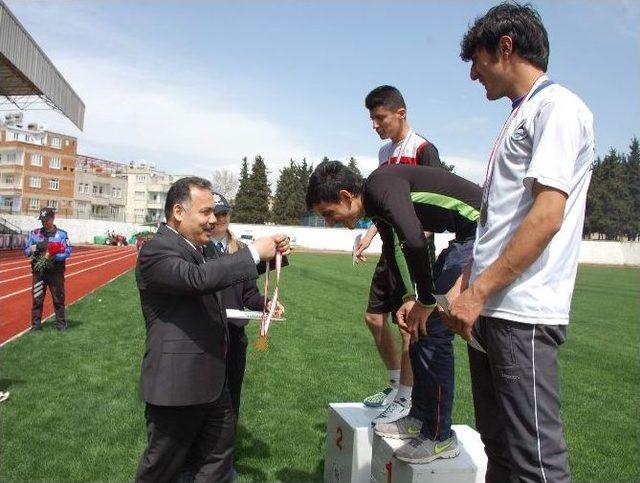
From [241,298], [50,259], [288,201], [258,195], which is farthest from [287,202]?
[241,298]

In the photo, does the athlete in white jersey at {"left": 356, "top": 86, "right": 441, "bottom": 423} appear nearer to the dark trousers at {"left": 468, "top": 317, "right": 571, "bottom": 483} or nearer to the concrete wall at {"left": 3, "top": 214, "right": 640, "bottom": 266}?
the dark trousers at {"left": 468, "top": 317, "right": 571, "bottom": 483}

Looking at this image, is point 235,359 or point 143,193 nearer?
point 235,359

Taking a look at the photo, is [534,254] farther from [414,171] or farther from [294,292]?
[294,292]

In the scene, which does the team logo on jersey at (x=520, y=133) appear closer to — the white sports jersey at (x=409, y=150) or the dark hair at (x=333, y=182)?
the dark hair at (x=333, y=182)

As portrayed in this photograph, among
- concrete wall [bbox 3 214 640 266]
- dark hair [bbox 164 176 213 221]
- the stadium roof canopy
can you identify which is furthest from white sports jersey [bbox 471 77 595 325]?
concrete wall [bbox 3 214 640 266]

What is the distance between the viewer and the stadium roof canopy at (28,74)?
18.3m

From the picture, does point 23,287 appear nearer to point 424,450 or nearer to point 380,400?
point 380,400

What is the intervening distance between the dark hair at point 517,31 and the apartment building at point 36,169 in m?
77.1

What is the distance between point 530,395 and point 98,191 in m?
92.3

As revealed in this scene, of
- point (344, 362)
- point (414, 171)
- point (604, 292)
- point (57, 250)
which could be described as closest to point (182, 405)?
point (414, 171)

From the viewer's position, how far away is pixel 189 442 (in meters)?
3.10

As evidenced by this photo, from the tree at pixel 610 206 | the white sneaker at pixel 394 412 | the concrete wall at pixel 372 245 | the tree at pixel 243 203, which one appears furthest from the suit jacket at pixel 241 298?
the tree at pixel 610 206

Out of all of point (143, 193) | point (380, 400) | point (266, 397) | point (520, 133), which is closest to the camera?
point (520, 133)

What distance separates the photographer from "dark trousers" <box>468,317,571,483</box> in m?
2.01
